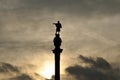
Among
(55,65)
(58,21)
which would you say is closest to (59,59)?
(55,65)

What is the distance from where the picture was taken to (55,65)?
234ft

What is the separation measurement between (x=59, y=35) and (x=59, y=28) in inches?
43.5

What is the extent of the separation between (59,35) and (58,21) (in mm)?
2191

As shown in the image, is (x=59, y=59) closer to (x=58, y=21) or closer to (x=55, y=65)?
(x=55, y=65)

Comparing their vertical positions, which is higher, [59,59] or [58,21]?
[58,21]

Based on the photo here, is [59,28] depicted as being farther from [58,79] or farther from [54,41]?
[58,79]

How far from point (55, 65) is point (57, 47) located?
247 cm

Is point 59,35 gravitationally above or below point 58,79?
above

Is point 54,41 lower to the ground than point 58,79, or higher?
higher

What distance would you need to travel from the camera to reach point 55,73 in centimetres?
7081

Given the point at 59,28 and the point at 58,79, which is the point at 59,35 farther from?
the point at 58,79

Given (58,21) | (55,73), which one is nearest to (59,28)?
(58,21)

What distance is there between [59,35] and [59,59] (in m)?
3.24

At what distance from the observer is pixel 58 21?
72938mm
